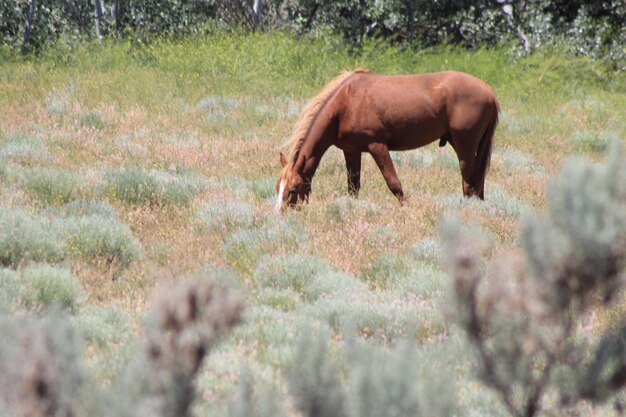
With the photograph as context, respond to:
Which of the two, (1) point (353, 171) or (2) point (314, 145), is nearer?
(2) point (314, 145)

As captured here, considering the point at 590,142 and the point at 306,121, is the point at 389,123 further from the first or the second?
the point at 590,142

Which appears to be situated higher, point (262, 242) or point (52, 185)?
point (262, 242)

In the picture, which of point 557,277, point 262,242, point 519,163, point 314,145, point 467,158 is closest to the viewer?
point 557,277

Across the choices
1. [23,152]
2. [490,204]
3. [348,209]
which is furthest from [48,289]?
[23,152]

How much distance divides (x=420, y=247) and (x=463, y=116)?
9.23 feet

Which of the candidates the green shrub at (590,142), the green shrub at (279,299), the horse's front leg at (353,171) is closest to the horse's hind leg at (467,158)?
the horse's front leg at (353,171)

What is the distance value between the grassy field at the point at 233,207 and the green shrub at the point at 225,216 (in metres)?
0.03

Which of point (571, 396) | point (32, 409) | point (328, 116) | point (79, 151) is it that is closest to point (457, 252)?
point (571, 396)

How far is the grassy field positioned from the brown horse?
40cm

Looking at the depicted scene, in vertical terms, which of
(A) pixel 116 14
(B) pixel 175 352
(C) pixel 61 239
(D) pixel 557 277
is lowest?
(A) pixel 116 14

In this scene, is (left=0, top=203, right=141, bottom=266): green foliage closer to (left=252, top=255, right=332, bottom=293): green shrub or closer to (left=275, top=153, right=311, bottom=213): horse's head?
(left=252, top=255, right=332, bottom=293): green shrub

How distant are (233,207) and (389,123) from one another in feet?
7.25

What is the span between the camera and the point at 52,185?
9211mm

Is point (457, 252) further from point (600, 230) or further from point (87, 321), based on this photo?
point (87, 321)
